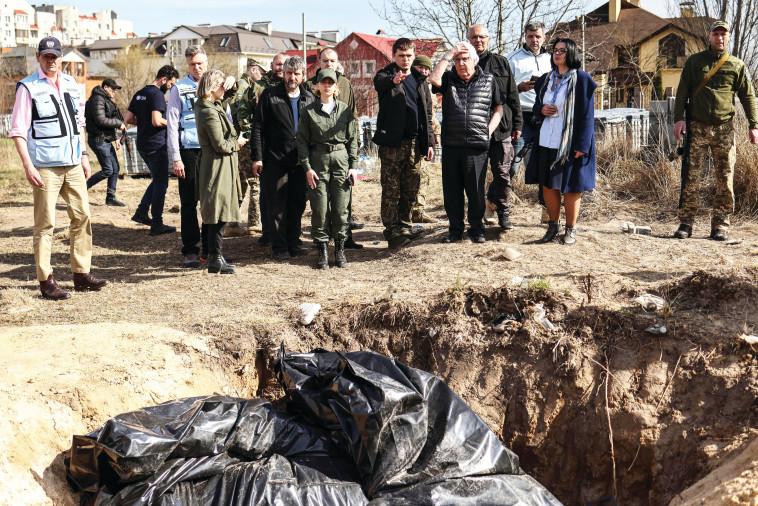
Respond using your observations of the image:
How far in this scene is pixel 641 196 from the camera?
8906mm

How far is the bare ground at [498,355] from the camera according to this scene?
420cm

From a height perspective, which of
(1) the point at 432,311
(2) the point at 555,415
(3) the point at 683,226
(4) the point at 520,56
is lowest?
(2) the point at 555,415

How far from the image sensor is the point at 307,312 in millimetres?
5324

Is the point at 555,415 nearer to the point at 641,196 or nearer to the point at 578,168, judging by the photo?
the point at 578,168

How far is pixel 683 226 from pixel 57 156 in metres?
5.76

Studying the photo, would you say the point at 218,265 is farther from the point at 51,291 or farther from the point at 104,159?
the point at 104,159

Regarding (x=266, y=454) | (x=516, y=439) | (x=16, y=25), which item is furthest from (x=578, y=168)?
(x=16, y=25)

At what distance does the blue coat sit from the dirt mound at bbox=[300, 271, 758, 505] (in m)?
1.52

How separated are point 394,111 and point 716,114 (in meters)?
3.01

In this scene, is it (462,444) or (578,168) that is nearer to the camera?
(462,444)

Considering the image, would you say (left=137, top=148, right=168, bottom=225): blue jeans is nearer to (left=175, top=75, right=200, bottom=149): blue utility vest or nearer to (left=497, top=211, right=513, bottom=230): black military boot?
(left=175, top=75, right=200, bottom=149): blue utility vest

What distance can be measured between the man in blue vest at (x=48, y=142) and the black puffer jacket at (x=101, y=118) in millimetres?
4063

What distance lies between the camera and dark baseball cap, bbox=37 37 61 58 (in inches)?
215

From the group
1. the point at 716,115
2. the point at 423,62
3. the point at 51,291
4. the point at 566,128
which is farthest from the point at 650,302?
the point at 51,291
